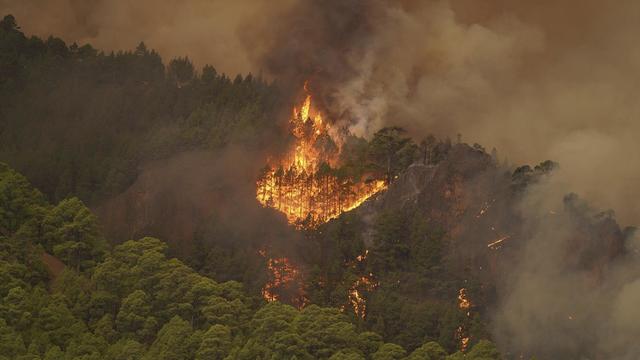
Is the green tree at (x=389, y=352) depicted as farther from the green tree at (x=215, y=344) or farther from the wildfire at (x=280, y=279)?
the wildfire at (x=280, y=279)

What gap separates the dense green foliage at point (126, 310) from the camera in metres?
89.1

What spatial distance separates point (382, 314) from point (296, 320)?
645cm

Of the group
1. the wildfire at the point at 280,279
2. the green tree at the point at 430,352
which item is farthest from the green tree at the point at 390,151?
the green tree at the point at 430,352

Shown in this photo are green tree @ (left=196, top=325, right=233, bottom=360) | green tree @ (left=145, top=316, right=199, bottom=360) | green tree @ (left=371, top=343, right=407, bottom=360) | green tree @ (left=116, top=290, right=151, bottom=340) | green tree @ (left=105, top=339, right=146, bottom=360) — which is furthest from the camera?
green tree @ (left=116, top=290, right=151, bottom=340)

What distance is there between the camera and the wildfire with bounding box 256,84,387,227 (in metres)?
109

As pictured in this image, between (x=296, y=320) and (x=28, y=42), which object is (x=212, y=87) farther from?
(x=296, y=320)

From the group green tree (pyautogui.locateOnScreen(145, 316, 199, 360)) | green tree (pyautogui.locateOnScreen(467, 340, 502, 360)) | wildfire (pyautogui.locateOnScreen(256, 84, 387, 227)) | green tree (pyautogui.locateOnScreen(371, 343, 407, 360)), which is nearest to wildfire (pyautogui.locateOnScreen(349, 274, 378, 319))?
green tree (pyautogui.locateOnScreen(371, 343, 407, 360))

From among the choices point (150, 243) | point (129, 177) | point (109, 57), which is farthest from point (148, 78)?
point (150, 243)

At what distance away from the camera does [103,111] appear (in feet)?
406

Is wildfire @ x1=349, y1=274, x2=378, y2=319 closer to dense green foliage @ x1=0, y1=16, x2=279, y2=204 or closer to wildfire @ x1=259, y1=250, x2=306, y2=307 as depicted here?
wildfire @ x1=259, y1=250, x2=306, y2=307

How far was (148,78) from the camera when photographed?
130500mm

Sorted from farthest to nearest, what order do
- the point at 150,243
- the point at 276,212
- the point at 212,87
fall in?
1. the point at 212,87
2. the point at 276,212
3. the point at 150,243

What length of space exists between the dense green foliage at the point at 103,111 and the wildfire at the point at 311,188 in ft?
13.2

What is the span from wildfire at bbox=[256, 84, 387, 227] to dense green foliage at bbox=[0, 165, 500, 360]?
1075 centimetres
